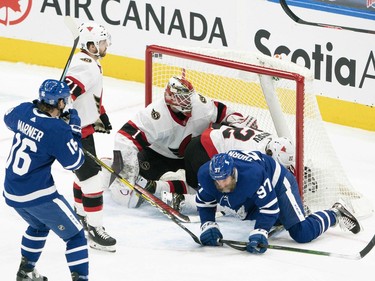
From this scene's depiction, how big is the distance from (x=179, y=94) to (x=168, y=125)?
0.73 ft

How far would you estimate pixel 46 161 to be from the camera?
4.72 meters

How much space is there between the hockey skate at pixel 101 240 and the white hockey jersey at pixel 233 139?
0.77 metres

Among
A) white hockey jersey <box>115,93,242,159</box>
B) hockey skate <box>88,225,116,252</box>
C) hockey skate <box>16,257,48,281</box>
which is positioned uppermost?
white hockey jersey <box>115,93,242,159</box>

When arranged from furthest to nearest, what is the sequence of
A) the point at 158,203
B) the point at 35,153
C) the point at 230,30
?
the point at 230,30 → the point at 158,203 → the point at 35,153

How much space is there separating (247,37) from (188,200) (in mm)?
1989

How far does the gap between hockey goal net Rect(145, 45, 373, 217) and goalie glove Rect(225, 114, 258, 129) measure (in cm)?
11

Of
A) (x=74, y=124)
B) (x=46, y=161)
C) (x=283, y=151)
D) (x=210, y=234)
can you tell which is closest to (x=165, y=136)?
(x=283, y=151)

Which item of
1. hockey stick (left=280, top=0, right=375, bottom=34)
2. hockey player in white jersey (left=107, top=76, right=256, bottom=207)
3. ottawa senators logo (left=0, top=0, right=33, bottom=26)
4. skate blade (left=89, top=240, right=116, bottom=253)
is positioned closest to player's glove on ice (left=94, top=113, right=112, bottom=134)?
hockey player in white jersey (left=107, top=76, right=256, bottom=207)

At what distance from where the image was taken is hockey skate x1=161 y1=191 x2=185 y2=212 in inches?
235

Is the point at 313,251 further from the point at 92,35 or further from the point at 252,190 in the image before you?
the point at 92,35

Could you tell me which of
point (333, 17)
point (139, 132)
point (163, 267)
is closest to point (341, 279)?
point (163, 267)

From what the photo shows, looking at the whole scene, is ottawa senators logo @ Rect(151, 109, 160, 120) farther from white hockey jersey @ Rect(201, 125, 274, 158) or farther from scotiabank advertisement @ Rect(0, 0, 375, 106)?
scotiabank advertisement @ Rect(0, 0, 375, 106)

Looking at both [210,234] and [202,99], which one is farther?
[202,99]

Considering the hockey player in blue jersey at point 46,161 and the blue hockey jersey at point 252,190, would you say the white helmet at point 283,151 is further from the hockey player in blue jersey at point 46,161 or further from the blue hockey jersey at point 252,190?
the hockey player in blue jersey at point 46,161
